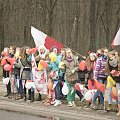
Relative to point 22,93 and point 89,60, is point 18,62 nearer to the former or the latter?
point 22,93

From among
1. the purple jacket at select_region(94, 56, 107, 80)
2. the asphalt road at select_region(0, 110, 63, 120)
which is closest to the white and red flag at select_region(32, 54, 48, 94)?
the asphalt road at select_region(0, 110, 63, 120)

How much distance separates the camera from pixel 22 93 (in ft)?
44.6

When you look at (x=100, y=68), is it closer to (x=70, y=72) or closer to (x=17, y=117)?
(x=70, y=72)

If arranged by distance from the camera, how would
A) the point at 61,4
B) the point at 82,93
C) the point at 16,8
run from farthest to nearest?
the point at 61,4
the point at 16,8
the point at 82,93

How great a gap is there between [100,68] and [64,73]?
141 cm

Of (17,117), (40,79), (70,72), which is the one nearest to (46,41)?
(40,79)

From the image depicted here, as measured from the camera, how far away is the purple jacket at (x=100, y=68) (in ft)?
37.1

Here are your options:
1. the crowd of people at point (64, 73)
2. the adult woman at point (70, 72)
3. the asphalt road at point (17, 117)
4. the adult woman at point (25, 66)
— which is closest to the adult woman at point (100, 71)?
the crowd of people at point (64, 73)

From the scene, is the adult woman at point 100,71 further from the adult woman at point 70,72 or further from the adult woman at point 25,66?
the adult woman at point 25,66

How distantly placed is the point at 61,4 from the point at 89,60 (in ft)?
92.7

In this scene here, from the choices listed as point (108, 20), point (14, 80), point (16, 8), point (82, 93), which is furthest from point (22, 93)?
point (108, 20)

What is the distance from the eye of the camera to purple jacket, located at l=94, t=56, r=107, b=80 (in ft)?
37.1

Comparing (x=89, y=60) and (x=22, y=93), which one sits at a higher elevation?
(x=89, y=60)

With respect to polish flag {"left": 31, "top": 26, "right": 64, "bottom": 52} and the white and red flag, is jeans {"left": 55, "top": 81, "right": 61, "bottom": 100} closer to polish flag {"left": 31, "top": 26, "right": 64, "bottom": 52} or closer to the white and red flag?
the white and red flag
